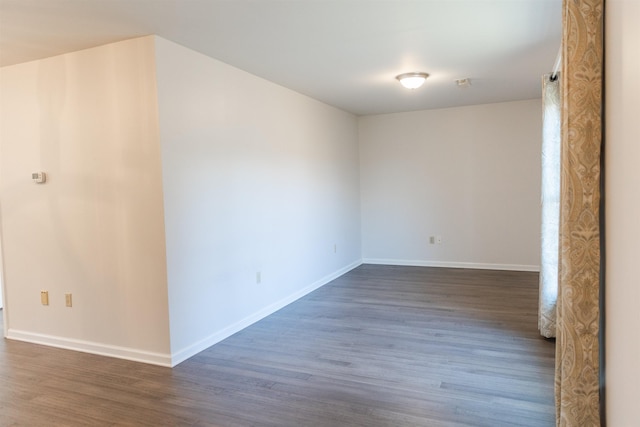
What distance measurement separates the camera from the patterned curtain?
1.61m

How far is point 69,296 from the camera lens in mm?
3521

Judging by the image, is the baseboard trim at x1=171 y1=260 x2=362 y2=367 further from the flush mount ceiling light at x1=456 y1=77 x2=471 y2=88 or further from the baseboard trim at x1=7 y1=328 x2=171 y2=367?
the flush mount ceiling light at x1=456 y1=77 x2=471 y2=88

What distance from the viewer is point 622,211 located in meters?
1.38

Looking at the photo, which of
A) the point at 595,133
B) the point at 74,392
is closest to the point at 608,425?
the point at 595,133

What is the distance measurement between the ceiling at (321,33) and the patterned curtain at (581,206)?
3.91ft

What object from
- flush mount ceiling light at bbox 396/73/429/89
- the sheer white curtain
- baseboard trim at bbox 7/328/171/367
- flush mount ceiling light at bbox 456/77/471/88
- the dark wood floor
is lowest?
the dark wood floor

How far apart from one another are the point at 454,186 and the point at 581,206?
15.8 ft

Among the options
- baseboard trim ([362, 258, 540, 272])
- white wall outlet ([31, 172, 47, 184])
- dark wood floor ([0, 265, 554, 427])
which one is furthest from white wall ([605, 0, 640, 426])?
baseboard trim ([362, 258, 540, 272])

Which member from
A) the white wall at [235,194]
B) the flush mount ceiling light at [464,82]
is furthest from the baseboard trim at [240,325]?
the flush mount ceiling light at [464,82]

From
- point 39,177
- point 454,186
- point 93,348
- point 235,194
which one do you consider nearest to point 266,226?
point 235,194

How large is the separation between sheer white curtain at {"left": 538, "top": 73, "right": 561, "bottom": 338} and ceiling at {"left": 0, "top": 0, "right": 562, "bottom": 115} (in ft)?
1.55

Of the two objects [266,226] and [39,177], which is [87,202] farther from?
[266,226]

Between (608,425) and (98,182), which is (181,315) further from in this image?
(608,425)

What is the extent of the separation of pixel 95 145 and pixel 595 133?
3206mm
